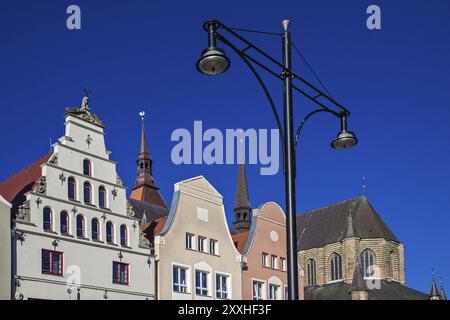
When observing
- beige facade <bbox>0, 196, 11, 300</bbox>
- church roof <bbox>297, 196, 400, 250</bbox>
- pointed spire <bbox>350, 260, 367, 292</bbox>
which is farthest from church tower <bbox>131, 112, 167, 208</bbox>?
beige facade <bbox>0, 196, 11, 300</bbox>

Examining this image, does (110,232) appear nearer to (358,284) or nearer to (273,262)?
(273,262)

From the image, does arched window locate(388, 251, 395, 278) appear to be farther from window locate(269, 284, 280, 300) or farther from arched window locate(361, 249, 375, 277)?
window locate(269, 284, 280, 300)

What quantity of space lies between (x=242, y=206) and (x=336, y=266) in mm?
17554

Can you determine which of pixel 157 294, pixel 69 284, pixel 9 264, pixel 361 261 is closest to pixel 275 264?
pixel 157 294

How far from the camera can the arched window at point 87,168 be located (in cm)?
3430

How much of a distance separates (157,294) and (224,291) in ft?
15.8

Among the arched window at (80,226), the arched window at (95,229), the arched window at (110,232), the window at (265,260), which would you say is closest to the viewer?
the arched window at (80,226)

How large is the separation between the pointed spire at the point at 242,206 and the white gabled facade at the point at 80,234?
21.6 metres

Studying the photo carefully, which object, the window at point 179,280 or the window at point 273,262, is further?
the window at point 273,262

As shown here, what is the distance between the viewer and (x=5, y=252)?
2945 centimetres

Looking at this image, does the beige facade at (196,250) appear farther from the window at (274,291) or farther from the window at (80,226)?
the window at (80,226)

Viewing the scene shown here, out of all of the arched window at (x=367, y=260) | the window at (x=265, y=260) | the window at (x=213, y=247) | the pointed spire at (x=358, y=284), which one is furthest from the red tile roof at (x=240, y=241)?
the arched window at (x=367, y=260)

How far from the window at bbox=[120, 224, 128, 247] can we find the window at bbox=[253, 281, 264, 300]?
921 centimetres

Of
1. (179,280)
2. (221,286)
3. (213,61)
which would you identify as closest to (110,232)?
(179,280)
